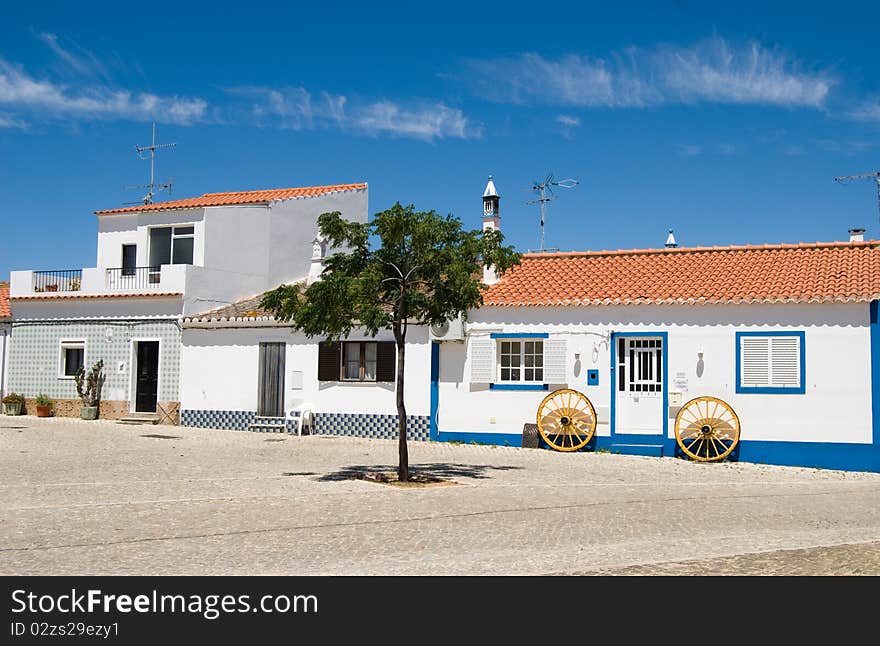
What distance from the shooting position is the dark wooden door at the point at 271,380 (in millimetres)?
23125

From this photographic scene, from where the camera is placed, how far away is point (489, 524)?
10602mm

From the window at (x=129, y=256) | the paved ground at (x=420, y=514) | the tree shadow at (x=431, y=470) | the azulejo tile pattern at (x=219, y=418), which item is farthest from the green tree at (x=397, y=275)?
the window at (x=129, y=256)

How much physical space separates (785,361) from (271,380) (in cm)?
1187

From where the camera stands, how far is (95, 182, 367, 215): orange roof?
27.1 m

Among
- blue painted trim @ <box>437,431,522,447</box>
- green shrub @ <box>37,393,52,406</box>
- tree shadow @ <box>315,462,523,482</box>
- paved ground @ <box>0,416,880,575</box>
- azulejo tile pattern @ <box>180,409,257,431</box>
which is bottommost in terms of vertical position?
paved ground @ <box>0,416,880,575</box>

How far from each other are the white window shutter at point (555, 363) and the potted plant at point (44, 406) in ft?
46.7

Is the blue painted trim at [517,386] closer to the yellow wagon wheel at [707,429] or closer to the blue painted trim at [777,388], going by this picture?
the yellow wagon wheel at [707,429]

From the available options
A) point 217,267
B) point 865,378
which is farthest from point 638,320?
point 217,267

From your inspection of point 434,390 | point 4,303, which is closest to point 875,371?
point 434,390

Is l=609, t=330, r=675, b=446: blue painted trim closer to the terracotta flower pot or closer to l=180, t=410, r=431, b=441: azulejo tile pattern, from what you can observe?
l=180, t=410, r=431, b=441: azulejo tile pattern

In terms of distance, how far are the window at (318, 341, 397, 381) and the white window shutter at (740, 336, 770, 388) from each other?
26.3 feet

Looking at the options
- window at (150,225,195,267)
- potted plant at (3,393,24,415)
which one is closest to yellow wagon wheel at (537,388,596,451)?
window at (150,225,195,267)

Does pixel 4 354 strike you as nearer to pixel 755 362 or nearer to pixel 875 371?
pixel 755 362

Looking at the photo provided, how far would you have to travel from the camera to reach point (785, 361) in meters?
18.7
